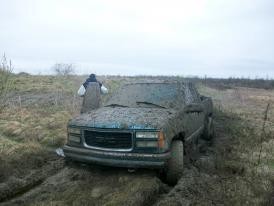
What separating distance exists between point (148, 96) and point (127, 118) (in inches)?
54.7

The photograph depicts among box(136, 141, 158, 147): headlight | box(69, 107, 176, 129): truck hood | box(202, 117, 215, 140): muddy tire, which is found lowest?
box(202, 117, 215, 140): muddy tire

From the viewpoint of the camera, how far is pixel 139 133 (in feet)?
22.2

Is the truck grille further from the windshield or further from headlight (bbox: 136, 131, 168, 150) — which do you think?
the windshield

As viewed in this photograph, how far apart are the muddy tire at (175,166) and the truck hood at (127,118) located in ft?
1.91

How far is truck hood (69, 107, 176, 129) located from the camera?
6.84 metres

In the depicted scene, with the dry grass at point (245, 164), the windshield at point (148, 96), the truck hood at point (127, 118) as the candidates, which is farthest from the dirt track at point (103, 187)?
the windshield at point (148, 96)

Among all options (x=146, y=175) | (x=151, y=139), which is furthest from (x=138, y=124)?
(x=146, y=175)

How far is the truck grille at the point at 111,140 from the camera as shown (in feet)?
22.4

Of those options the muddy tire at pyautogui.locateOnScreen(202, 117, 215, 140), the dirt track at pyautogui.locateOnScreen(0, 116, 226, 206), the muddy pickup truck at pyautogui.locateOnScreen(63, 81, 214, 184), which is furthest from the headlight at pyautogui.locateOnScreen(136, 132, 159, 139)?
the muddy tire at pyautogui.locateOnScreen(202, 117, 215, 140)

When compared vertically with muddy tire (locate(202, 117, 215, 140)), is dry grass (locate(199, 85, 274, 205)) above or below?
below

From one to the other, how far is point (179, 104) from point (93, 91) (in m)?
2.96

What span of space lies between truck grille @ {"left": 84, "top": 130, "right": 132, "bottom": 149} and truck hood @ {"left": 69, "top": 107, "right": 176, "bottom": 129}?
128 mm

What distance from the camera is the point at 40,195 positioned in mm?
6422

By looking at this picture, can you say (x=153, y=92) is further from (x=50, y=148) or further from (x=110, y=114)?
(x=50, y=148)
